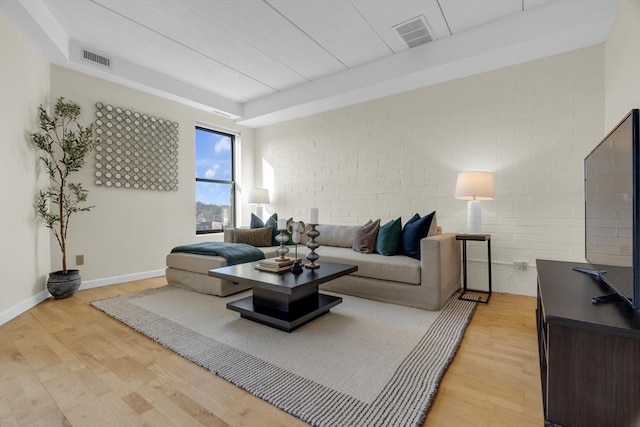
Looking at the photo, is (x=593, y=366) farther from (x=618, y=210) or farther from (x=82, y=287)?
(x=82, y=287)

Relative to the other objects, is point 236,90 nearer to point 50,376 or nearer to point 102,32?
point 102,32

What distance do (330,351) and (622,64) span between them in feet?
9.83

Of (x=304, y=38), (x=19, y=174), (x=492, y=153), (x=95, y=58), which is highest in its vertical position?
(x=304, y=38)

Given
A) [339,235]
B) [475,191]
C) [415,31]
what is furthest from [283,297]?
[415,31]

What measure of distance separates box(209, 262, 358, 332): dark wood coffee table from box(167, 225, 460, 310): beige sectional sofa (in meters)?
0.43

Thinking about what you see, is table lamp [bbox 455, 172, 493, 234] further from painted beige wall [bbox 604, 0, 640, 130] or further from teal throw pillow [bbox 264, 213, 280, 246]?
teal throw pillow [bbox 264, 213, 280, 246]

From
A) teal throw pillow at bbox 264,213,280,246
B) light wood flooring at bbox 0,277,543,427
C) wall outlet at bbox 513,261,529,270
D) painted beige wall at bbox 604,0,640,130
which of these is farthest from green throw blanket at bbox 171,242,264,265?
painted beige wall at bbox 604,0,640,130

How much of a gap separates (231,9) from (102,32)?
4.64 feet

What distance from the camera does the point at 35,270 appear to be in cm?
285

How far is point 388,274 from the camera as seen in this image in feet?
9.03

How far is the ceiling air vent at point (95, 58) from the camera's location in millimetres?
3113

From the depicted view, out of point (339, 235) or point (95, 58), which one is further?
point (339, 235)

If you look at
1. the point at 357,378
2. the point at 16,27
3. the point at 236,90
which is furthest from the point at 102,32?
the point at 357,378

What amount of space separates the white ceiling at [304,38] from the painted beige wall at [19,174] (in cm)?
24
